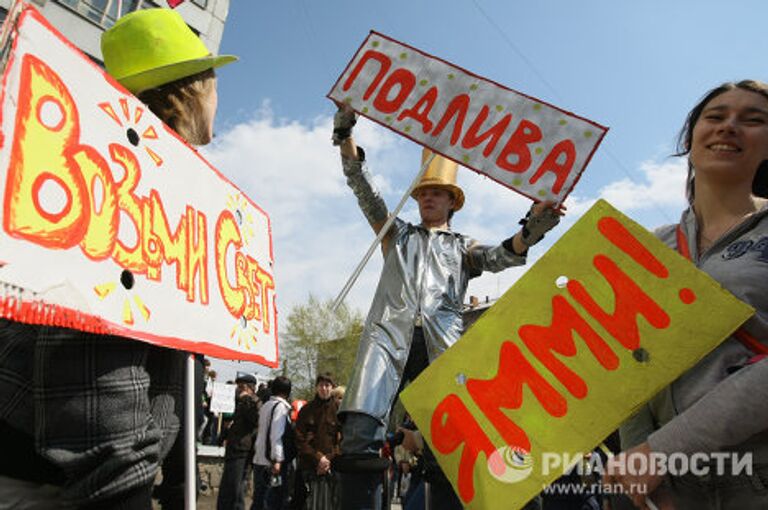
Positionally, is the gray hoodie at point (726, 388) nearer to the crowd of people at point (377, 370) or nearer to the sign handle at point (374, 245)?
the crowd of people at point (377, 370)

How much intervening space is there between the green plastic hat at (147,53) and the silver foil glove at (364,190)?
4.74ft

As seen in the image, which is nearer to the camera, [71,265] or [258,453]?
[71,265]

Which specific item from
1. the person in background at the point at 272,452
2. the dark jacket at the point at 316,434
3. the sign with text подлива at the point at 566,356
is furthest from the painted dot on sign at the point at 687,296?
the person in background at the point at 272,452

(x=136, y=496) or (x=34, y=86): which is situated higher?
(x=34, y=86)

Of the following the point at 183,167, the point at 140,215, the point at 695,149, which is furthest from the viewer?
the point at 695,149

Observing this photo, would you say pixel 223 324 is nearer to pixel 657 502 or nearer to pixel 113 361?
pixel 113 361

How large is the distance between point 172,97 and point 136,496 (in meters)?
0.98

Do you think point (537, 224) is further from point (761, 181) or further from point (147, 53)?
point (147, 53)

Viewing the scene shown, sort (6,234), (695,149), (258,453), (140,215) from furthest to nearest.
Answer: (258,453) < (695,149) < (140,215) < (6,234)

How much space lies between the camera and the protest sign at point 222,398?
11.8 m

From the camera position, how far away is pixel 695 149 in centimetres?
172

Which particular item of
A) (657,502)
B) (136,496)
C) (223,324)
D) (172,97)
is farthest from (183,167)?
(657,502)

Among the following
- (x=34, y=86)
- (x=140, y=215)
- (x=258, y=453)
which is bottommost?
(x=258, y=453)

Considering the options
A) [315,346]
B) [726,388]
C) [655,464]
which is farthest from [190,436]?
[315,346]
